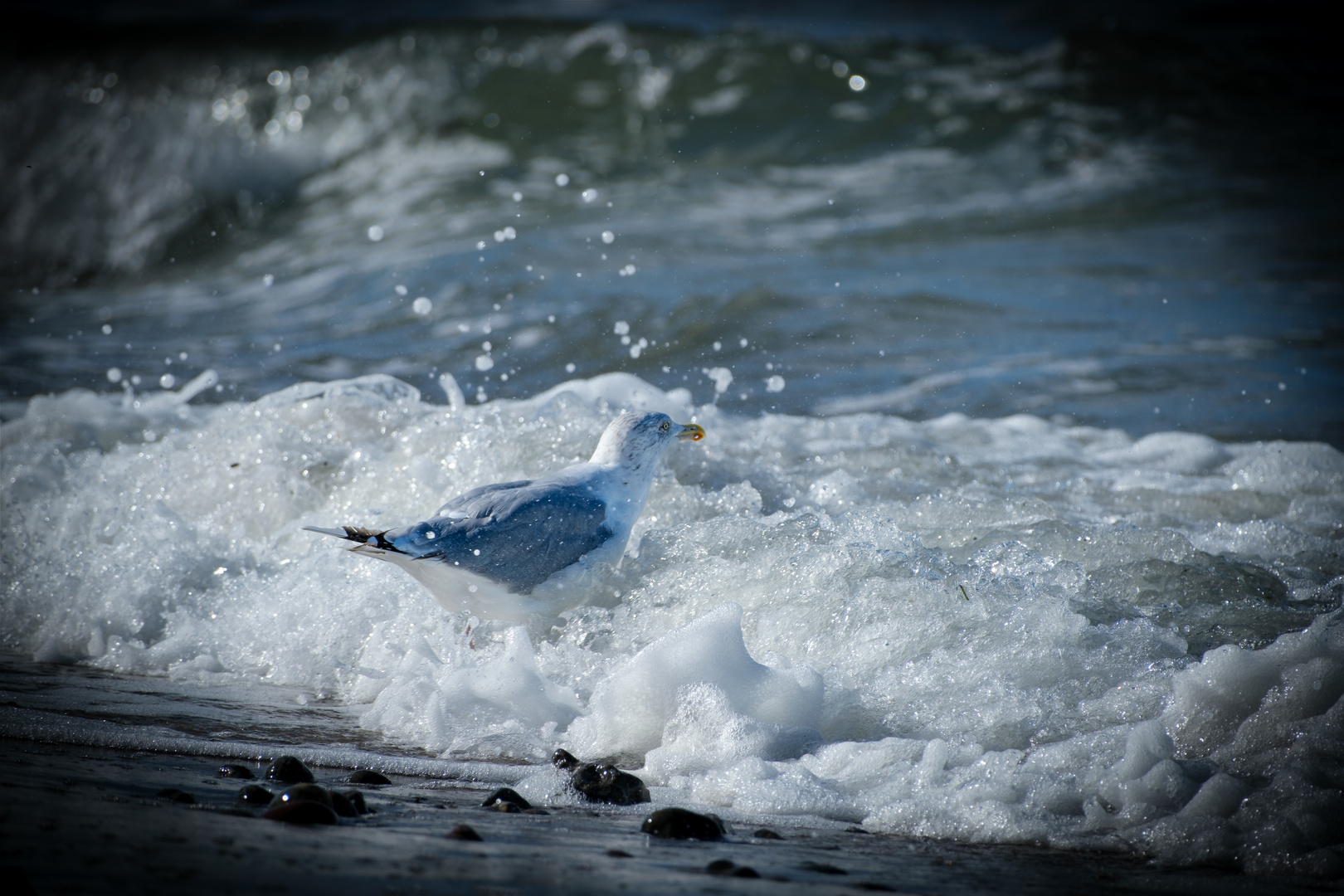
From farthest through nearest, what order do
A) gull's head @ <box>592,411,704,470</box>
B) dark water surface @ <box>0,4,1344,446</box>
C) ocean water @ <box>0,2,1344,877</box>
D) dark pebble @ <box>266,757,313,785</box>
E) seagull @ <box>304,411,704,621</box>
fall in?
dark water surface @ <box>0,4,1344,446</box>, gull's head @ <box>592,411,704,470</box>, seagull @ <box>304,411,704,621</box>, ocean water @ <box>0,2,1344,877</box>, dark pebble @ <box>266,757,313,785</box>

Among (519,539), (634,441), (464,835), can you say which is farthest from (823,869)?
(634,441)

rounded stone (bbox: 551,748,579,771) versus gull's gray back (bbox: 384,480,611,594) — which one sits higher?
gull's gray back (bbox: 384,480,611,594)

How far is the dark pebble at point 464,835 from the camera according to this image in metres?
2.17

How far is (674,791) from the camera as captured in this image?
8.96 feet

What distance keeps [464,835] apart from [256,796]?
517 mm

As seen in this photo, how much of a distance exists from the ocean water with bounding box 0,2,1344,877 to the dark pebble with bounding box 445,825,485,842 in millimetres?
438

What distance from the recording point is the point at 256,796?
235 cm

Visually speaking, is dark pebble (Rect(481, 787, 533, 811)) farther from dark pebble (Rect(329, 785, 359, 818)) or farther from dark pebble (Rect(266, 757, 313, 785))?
dark pebble (Rect(266, 757, 313, 785))

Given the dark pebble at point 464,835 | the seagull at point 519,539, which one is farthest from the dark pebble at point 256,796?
the seagull at point 519,539

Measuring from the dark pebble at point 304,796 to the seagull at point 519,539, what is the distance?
991 millimetres

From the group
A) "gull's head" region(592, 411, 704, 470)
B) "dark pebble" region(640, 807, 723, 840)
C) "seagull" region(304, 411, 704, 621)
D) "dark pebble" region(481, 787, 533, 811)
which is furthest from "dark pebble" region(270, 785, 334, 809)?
"gull's head" region(592, 411, 704, 470)

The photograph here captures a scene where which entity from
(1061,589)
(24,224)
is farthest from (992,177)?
(24,224)

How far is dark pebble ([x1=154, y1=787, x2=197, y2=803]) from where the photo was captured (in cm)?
231

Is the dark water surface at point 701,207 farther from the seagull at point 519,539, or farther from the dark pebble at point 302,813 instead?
the dark pebble at point 302,813
